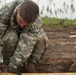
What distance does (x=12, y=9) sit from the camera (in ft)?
16.4

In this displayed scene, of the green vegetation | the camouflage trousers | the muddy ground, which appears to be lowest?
the muddy ground

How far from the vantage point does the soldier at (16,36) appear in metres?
4.93

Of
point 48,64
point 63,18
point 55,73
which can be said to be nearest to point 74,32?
point 63,18

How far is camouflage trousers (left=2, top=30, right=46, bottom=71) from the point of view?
17.0 feet

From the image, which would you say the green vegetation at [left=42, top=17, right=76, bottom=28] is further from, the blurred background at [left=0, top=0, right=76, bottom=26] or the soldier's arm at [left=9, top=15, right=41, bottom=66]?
the soldier's arm at [left=9, top=15, right=41, bottom=66]

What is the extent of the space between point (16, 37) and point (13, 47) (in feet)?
0.50

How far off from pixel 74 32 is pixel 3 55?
3660 millimetres

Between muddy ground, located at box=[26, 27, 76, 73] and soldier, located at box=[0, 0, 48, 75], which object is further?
muddy ground, located at box=[26, 27, 76, 73]

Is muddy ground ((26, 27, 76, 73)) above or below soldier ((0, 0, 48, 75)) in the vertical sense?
below

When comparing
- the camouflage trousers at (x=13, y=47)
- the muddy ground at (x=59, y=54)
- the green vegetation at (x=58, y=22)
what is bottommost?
the muddy ground at (x=59, y=54)

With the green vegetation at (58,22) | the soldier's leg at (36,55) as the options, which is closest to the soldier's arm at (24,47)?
the soldier's leg at (36,55)

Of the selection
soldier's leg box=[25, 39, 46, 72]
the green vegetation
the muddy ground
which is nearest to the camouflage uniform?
soldier's leg box=[25, 39, 46, 72]

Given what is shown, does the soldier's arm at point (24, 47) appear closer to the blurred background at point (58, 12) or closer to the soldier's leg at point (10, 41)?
the soldier's leg at point (10, 41)

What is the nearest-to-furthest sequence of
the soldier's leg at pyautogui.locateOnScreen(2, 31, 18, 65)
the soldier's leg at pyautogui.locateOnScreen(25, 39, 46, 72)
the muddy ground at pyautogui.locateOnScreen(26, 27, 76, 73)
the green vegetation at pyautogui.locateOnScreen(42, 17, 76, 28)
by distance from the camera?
1. the soldier's leg at pyautogui.locateOnScreen(2, 31, 18, 65)
2. the soldier's leg at pyautogui.locateOnScreen(25, 39, 46, 72)
3. the muddy ground at pyautogui.locateOnScreen(26, 27, 76, 73)
4. the green vegetation at pyautogui.locateOnScreen(42, 17, 76, 28)
